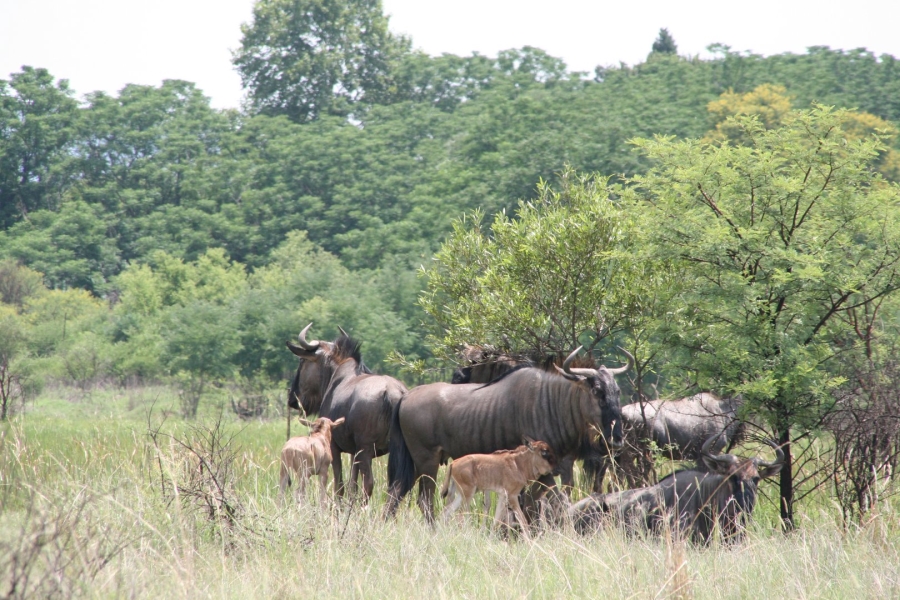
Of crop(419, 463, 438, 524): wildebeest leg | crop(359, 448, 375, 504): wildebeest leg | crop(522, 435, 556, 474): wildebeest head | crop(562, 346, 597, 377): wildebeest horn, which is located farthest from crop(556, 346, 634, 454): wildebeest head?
crop(359, 448, 375, 504): wildebeest leg

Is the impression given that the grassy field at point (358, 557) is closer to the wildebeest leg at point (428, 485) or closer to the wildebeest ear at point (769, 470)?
the wildebeest ear at point (769, 470)

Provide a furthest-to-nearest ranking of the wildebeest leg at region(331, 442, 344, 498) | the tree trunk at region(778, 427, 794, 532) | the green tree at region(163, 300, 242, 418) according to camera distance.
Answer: the green tree at region(163, 300, 242, 418) → the wildebeest leg at region(331, 442, 344, 498) → the tree trunk at region(778, 427, 794, 532)

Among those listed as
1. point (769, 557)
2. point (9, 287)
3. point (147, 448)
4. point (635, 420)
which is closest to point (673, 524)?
point (769, 557)

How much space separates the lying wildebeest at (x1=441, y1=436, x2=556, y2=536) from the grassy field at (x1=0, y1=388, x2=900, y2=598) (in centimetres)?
30

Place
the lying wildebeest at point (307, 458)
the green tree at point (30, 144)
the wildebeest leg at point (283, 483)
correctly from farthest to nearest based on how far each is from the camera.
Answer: the green tree at point (30, 144) < the lying wildebeest at point (307, 458) < the wildebeest leg at point (283, 483)

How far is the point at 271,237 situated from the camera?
5106cm

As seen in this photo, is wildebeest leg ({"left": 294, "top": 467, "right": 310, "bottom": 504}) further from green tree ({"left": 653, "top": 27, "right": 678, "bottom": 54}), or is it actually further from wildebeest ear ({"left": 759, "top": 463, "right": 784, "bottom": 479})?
green tree ({"left": 653, "top": 27, "right": 678, "bottom": 54})

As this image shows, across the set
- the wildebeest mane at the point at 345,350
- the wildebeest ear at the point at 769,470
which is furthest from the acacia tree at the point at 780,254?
the wildebeest mane at the point at 345,350

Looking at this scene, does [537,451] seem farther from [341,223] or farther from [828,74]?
[828,74]

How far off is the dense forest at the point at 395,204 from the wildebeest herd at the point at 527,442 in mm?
699

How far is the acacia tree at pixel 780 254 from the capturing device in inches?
304

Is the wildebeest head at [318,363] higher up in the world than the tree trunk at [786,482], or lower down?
higher up

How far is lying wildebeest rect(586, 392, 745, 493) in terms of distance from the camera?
358 inches

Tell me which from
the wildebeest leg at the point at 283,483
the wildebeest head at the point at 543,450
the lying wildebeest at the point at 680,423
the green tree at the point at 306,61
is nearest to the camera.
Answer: the wildebeest head at the point at 543,450
